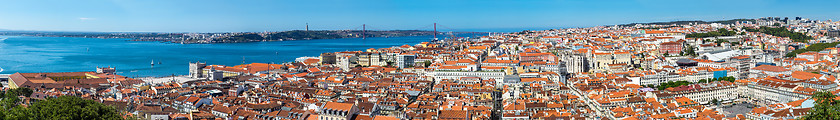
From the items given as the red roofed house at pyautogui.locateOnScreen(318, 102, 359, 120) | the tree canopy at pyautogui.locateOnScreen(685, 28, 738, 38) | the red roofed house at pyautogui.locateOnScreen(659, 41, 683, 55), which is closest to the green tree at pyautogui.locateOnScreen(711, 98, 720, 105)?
the red roofed house at pyautogui.locateOnScreen(318, 102, 359, 120)

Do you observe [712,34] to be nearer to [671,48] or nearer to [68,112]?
[671,48]

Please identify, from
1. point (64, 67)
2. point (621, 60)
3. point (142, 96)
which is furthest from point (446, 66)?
point (64, 67)

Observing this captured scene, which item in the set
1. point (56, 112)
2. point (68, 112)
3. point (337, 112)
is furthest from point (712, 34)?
point (56, 112)

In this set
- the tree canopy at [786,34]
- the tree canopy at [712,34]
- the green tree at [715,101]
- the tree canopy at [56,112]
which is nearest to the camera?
the tree canopy at [56,112]

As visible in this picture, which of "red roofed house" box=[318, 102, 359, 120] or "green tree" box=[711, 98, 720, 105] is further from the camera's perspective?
"green tree" box=[711, 98, 720, 105]

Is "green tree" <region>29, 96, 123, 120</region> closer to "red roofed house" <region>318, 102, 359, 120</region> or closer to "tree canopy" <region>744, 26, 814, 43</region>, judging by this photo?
"red roofed house" <region>318, 102, 359, 120</region>

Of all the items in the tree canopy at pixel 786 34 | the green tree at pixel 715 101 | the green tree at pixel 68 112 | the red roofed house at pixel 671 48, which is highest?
the tree canopy at pixel 786 34

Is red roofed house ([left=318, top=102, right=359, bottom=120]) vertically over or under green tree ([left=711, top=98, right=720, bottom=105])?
over

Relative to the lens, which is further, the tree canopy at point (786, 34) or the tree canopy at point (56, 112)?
the tree canopy at point (786, 34)

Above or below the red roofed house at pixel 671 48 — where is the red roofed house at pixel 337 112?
below

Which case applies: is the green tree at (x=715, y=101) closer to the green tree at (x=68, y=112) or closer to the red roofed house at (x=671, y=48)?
the red roofed house at (x=671, y=48)

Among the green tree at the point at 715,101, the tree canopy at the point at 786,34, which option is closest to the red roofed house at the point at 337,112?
the green tree at the point at 715,101
